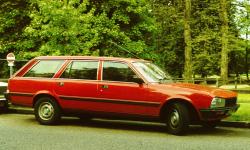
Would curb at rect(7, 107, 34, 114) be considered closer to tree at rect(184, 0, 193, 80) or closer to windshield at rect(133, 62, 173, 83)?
windshield at rect(133, 62, 173, 83)

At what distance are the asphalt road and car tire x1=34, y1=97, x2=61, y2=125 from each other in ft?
0.62

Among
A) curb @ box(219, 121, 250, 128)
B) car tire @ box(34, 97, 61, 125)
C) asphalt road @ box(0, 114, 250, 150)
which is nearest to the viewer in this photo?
asphalt road @ box(0, 114, 250, 150)

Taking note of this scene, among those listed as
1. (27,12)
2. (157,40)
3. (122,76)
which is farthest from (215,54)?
(122,76)

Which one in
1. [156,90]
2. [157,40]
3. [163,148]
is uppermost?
[157,40]

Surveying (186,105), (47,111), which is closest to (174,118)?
(186,105)

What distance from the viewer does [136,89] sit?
411 inches

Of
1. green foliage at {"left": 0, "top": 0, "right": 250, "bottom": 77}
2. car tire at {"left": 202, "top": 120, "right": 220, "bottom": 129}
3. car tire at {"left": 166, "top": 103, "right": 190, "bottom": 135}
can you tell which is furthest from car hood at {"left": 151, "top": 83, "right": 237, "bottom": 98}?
green foliage at {"left": 0, "top": 0, "right": 250, "bottom": 77}

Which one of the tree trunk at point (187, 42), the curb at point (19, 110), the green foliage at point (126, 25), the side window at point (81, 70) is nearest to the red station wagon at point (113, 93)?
the side window at point (81, 70)

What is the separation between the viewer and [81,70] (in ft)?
37.1

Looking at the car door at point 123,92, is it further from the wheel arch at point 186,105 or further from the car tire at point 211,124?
the car tire at point 211,124

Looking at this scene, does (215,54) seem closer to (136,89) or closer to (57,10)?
(57,10)

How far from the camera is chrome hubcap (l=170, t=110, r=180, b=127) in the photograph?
10.0 m

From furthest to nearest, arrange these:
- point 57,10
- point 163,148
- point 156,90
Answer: point 57,10
point 156,90
point 163,148

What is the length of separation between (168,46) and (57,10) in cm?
2441
